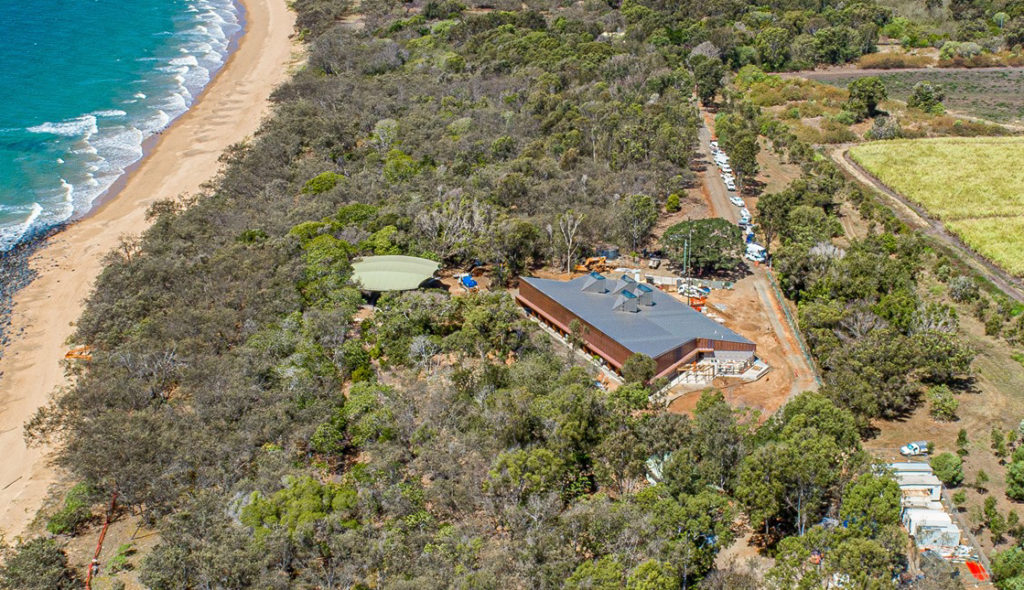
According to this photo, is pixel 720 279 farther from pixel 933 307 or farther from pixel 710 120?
pixel 710 120

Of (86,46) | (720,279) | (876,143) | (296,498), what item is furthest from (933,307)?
(86,46)

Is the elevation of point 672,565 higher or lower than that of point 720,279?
higher

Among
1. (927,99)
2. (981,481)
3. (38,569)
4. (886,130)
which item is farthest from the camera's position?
(927,99)

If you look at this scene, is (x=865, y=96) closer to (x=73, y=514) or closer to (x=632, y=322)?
(x=632, y=322)

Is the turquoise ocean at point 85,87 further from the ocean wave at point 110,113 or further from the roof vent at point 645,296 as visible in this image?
the roof vent at point 645,296

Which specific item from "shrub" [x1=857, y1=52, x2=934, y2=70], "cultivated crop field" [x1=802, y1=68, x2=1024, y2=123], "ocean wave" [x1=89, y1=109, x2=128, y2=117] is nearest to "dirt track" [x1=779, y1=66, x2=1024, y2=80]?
"cultivated crop field" [x1=802, y1=68, x2=1024, y2=123]

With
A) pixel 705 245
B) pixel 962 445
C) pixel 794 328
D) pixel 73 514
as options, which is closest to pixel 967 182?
pixel 705 245

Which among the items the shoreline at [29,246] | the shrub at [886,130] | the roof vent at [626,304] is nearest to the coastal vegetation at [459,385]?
the roof vent at [626,304]
